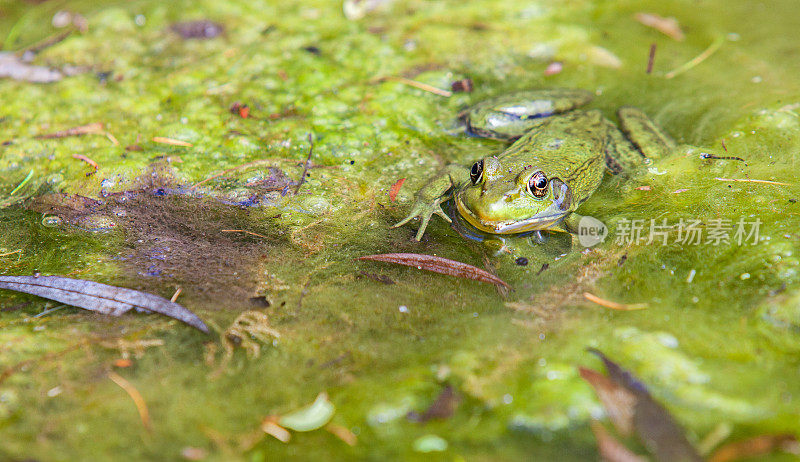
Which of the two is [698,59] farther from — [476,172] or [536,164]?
[476,172]

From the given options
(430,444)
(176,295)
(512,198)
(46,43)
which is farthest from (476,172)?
(46,43)

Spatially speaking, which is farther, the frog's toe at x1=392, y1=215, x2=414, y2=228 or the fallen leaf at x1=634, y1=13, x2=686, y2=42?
the fallen leaf at x1=634, y1=13, x2=686, y2=42

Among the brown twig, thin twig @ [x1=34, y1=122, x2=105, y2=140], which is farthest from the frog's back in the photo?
thin twig @ [x1=34, y1=122, x2=105, y2=140]

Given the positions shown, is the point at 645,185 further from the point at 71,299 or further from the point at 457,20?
the point at 71,299

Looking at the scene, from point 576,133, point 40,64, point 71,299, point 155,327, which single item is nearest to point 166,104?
point 40,64

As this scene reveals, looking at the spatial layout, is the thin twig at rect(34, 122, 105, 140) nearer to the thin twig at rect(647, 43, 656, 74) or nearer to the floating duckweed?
the floating duckweed

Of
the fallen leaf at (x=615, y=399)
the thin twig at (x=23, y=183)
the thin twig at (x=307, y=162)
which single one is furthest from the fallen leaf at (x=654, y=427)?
the thin twig at (x=23, y=183)
